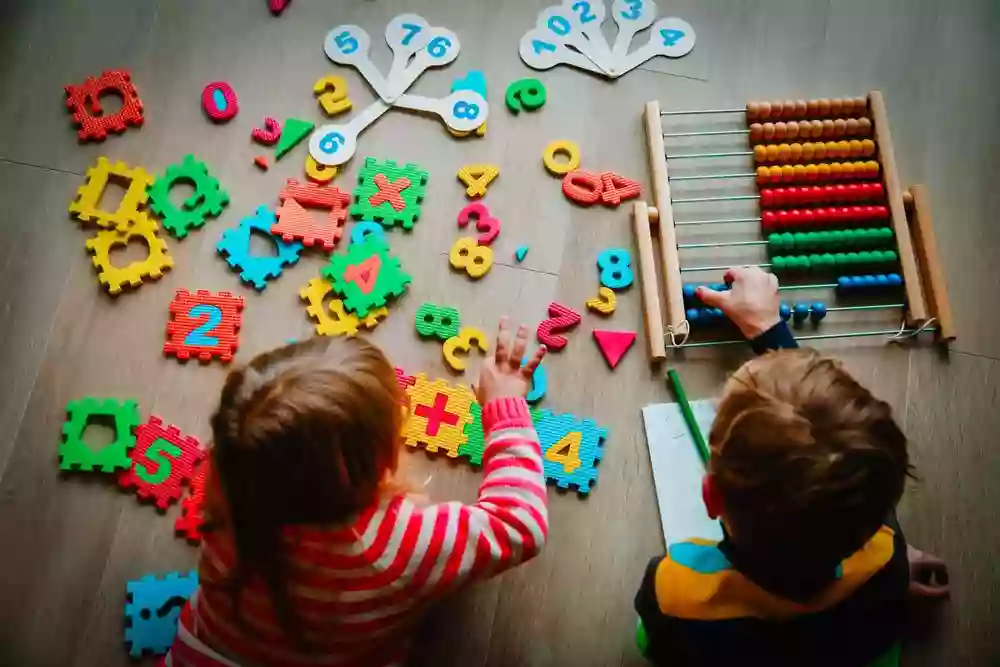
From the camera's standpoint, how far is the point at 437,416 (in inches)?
44.0

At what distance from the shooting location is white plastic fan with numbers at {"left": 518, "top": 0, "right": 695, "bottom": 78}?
132 centimetres

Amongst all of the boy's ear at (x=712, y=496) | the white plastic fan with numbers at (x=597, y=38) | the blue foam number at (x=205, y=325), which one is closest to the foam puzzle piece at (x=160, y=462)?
the blue foam number at (x=205, y=325)

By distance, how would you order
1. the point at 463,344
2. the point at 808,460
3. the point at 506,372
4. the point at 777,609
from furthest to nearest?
the point at 463,344 < the point at 506,372 < the point at 777,609 < the point at 808,460

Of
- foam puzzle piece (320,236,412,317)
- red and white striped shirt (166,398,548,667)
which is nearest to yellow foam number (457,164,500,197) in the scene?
foam puzzle piece (320,236,412,317)

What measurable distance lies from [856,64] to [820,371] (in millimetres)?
812

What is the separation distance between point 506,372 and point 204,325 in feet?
1.42

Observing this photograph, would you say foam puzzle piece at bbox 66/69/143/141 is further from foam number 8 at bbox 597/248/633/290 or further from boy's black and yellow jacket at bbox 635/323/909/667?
boy's black and yellow jacket at bbox 635/323/909/667

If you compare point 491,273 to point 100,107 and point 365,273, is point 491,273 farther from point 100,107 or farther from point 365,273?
point 100,107

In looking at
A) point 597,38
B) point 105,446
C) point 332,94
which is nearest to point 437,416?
point 105,446

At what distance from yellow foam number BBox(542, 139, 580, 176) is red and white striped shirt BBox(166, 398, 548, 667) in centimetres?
50

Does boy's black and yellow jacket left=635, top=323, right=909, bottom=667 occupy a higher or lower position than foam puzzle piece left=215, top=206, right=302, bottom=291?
lower

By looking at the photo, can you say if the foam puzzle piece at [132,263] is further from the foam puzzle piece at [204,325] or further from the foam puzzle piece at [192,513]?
the foam puzzle piece at [192,513]

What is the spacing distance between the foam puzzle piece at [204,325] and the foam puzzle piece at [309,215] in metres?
0.12

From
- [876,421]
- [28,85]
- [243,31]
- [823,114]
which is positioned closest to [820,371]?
[876,421]
